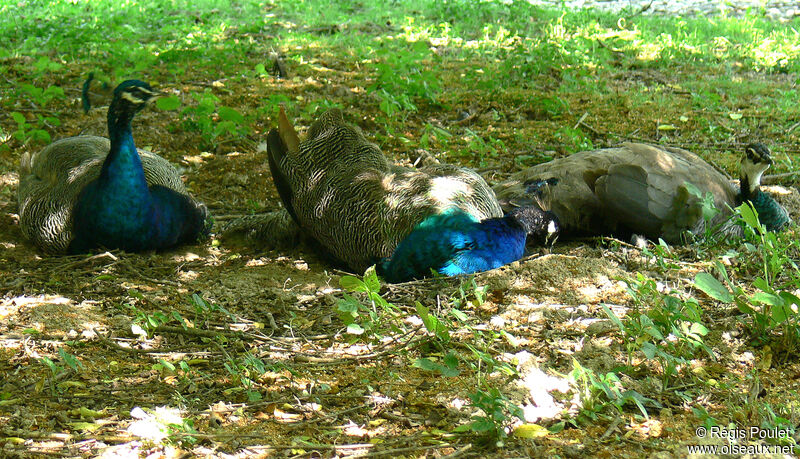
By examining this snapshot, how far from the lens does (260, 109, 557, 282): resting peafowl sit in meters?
4.36

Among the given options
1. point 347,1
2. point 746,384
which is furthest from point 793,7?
point 746,384

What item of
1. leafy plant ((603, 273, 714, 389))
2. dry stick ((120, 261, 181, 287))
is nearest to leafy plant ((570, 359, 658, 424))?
leafy plant ((603, 273, 714, 389))

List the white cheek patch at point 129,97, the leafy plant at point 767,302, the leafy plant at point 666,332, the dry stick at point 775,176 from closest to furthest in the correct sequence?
the leafy plant at point 666,332 < the leafy plant at point 767,302 < the white cheek patch at point 129,97 < the dry stick at point 775,176

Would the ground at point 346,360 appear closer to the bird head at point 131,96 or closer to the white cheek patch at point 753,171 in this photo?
the white cheek patch at point 753,171

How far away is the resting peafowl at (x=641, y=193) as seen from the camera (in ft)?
16.8

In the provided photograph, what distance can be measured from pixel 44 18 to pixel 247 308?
28.3 feet

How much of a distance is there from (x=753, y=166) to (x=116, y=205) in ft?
13.9

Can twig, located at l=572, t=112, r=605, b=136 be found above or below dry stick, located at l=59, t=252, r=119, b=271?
below

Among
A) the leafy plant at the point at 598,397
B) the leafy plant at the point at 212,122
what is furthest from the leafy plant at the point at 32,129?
the leafy plant at the point at 598,397

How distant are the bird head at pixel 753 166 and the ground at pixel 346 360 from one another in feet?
2.27

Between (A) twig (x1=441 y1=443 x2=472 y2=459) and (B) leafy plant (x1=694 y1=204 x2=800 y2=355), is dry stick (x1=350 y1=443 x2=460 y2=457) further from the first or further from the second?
(B) leafy plant (x1=694 y1=204 x2=800 y2=355)

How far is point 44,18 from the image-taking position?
35.8 feet

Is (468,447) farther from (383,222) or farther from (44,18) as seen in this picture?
(44,18)

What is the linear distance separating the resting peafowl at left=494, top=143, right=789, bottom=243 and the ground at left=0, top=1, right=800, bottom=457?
18 cm
